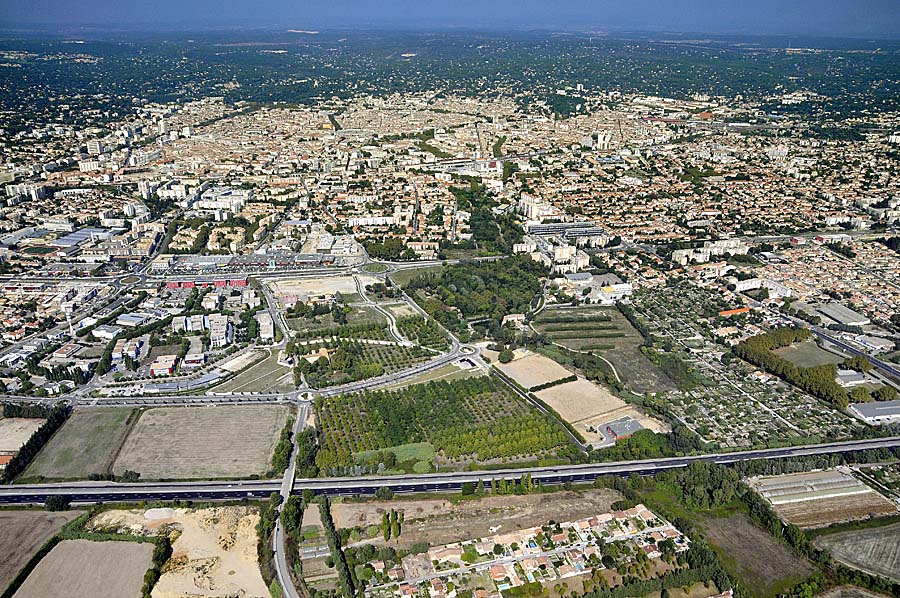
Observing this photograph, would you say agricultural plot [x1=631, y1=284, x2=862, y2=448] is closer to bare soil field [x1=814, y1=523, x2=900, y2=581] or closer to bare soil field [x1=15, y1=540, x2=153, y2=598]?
bare soil field [x1=814, y1=523, x2=900, y2=581]

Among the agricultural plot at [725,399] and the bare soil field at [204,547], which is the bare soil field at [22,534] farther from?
the agricultural plot at [725,399]

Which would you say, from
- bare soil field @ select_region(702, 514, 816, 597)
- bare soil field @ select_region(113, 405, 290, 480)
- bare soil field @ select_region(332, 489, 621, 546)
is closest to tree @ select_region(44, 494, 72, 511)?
bare soil field @ select_region(113, 405, 290, 480)

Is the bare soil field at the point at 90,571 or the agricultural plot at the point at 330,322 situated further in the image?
the agricultural plot at the point at 330,322

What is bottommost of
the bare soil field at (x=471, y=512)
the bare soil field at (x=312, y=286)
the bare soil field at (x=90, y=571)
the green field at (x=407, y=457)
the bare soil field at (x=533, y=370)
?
the bare soil field at (x=90, y=571)

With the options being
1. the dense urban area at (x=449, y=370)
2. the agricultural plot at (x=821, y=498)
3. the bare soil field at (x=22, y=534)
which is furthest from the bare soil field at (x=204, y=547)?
the agricultural plot at (x=821, y=498)

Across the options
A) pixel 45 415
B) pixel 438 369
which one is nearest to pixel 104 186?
pixel 45 415
